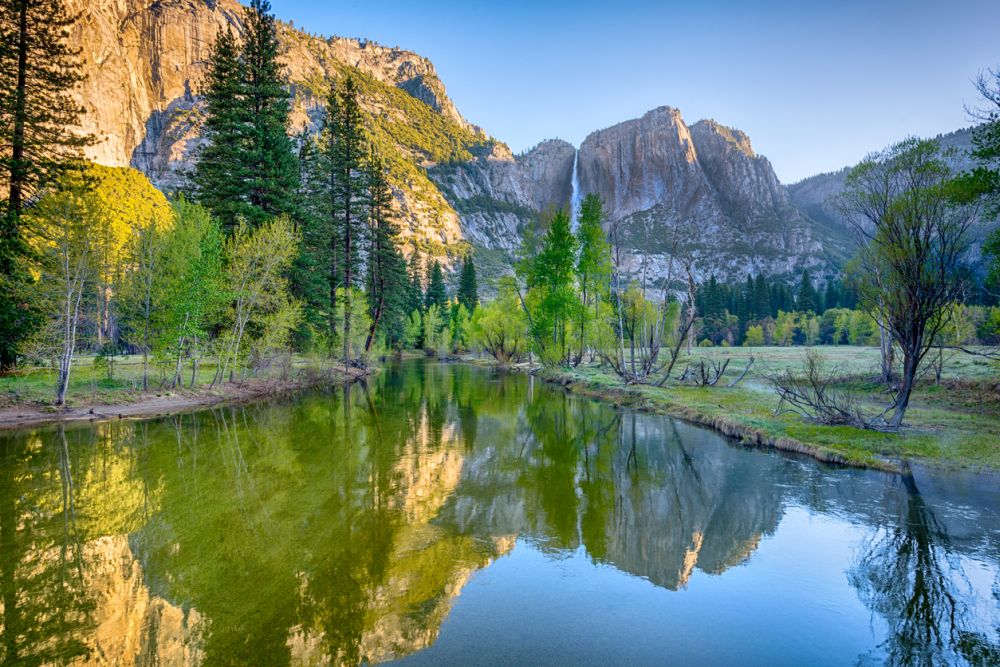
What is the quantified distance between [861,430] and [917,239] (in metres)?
6.41

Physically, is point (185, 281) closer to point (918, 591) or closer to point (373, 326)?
point (373, 326)

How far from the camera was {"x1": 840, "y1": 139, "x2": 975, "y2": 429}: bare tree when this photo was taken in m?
13.7

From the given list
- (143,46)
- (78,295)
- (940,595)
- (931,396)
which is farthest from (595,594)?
(143,46)

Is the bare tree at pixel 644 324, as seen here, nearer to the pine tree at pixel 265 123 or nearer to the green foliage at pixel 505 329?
the green foliage at pixel 505 329

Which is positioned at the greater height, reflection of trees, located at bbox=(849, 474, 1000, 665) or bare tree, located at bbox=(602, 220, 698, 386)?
bare tree, located at bbox=(602, 220, 698, 386)

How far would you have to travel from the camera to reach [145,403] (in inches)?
822

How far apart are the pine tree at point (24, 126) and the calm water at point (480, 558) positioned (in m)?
9.22

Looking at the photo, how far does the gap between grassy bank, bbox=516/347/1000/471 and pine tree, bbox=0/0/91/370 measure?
2826cm

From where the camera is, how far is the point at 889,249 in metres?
14.5

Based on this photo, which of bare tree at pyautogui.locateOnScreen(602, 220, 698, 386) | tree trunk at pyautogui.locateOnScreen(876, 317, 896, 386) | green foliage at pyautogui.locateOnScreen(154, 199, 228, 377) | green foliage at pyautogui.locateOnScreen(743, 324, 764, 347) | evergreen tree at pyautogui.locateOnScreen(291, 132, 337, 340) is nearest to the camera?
green foliage at pyautogui.locateOnScreen(154, 199, 228, 377)

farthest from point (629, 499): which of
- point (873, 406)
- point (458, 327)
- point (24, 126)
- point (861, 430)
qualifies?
point (458, 327)

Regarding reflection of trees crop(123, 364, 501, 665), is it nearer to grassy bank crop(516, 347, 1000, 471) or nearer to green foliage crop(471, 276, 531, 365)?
grassy bank crop(516, 347, 1000, 471)

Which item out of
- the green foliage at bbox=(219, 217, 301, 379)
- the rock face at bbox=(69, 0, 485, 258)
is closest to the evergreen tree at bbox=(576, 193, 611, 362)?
the green foliage at bbox=(219, 217, 301, 379)

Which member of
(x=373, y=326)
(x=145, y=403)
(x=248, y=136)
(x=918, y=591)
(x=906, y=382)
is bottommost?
(x=918, y=591)
